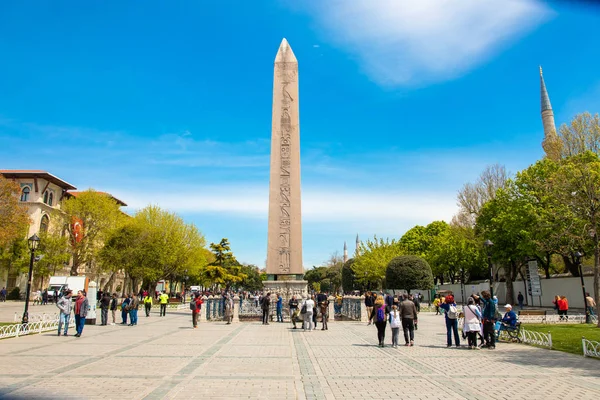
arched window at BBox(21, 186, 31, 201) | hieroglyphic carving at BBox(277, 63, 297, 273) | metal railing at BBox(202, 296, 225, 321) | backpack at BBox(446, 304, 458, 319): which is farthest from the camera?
arched window at BBox(21, 186, 31, 201)

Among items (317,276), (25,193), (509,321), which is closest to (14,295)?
(25,193)

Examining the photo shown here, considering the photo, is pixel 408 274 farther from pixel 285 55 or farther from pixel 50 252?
pixel 50 252

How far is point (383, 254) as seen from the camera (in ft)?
168

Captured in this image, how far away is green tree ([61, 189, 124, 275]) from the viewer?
4241cm

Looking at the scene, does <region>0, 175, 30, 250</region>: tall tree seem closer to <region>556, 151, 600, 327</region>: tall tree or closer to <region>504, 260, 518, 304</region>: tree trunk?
<region>556, 151, 600, 327</region>: tall tree

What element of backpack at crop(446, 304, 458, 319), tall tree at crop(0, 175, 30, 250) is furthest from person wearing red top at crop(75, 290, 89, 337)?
tall tree at crop(0, 175, 30, 250)

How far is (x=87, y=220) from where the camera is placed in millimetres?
43062

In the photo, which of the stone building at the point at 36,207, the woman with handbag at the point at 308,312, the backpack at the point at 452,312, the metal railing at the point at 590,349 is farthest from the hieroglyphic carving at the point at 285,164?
the stone building at the point at 36,207

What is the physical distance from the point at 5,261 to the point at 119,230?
38.6ft

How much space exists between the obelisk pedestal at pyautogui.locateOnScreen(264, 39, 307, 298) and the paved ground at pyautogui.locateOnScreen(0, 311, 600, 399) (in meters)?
8.64

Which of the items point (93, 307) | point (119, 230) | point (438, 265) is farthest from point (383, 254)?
point (93, 307)

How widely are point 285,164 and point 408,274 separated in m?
22.1

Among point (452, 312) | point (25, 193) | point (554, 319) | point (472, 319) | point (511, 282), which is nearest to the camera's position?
point (472, 319)

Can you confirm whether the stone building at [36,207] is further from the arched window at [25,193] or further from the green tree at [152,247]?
the green tree at [152,247]
